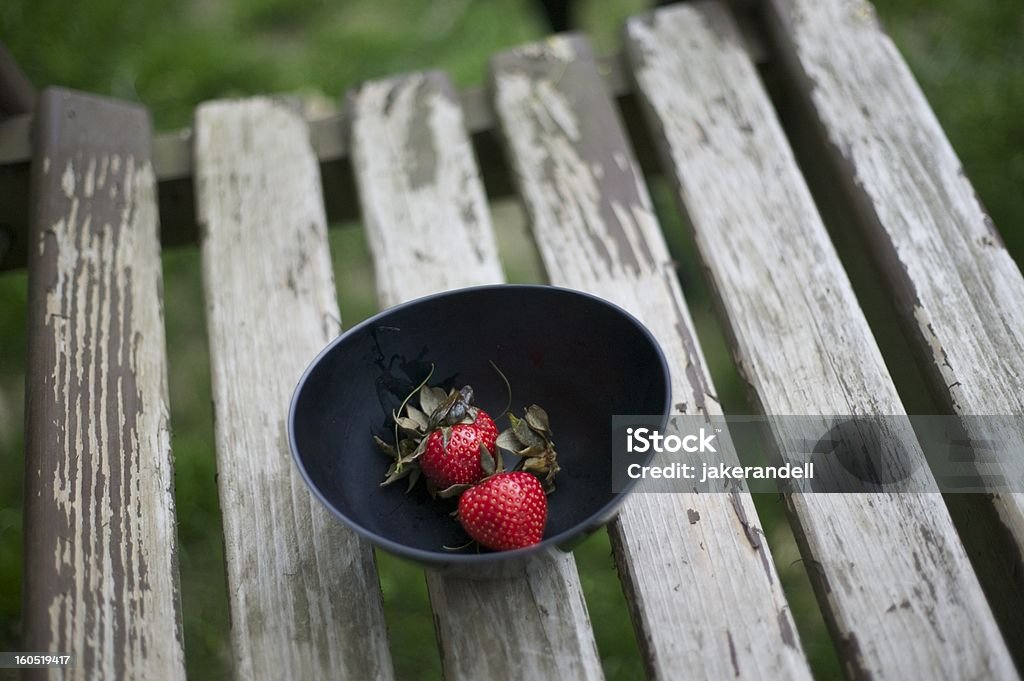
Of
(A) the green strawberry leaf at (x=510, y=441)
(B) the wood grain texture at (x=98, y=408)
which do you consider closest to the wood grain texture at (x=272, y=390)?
(B) the wood grain texture at (x=98, y=408)

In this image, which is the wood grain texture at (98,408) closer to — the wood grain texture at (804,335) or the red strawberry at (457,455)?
the red strawberry at (457,455)

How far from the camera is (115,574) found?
0.91 meters

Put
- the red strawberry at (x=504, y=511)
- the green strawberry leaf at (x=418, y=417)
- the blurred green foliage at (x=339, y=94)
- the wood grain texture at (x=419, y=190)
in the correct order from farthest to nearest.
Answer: the blurred green foliage at (x=339, y=94) → the wood grain texture at (x=419, y=190) → the green strawberry leaf at (x=418, y=417) → the red strawberry at (x=504, y=511)

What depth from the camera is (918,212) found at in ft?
3.68

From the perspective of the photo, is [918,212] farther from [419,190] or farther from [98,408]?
[98,408]

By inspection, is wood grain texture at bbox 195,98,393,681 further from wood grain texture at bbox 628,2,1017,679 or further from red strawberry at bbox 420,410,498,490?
wood grain texture at bbox 628,2,1017,679

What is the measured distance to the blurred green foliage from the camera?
143 centimetres

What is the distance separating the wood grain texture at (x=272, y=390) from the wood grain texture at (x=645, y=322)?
0.28 metres

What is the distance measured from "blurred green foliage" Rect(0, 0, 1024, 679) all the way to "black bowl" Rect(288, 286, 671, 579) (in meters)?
0.26

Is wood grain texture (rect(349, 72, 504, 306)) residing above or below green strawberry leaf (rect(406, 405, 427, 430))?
above

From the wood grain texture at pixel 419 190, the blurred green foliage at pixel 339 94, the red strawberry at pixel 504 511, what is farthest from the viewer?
the blurred green foliage at pixel 339 94

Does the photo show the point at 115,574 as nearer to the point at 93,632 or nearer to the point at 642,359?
the point at 93,632

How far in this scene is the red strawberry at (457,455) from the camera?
2.85 feet

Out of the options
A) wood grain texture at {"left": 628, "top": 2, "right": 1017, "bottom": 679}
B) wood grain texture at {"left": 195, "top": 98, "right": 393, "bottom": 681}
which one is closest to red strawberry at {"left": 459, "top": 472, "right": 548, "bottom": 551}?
wood grain texture at {"left": 195, "top": 98, "right": 393, "bottom": 681}
